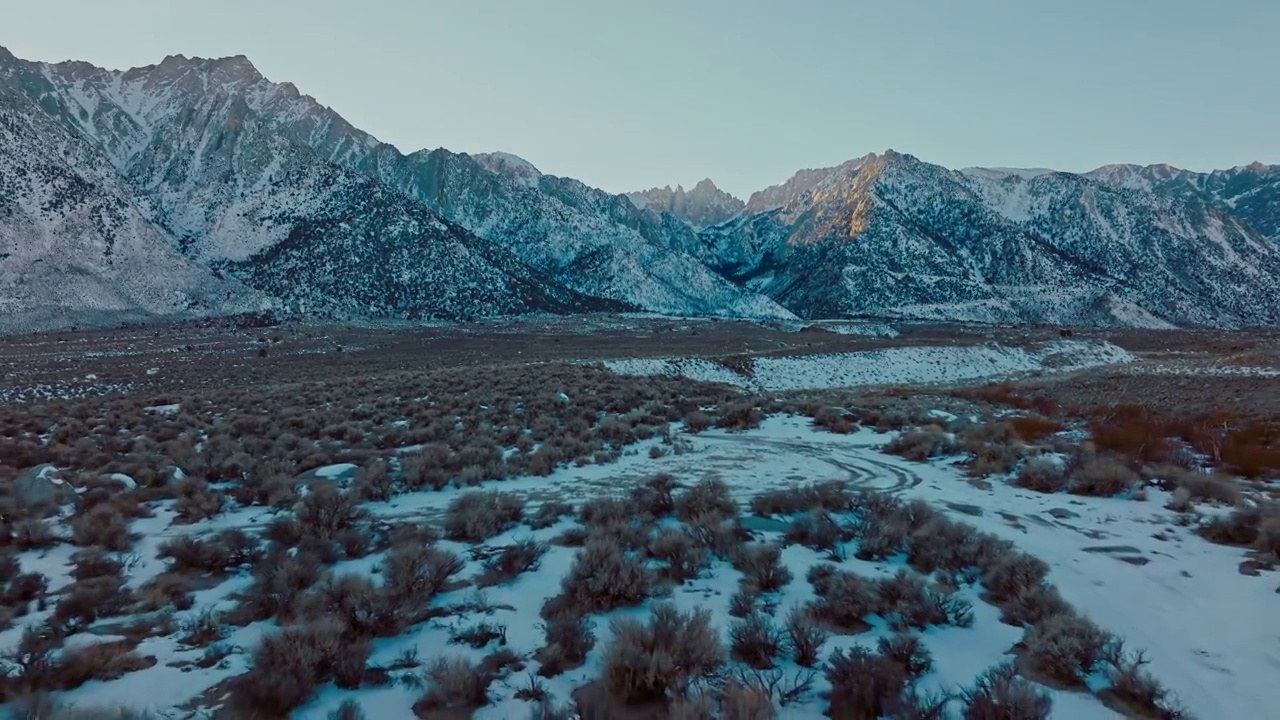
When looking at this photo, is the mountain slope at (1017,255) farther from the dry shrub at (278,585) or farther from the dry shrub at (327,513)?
the dry shrub at (278,585)

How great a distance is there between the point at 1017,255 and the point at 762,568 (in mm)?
175786

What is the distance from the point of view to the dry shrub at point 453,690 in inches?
170

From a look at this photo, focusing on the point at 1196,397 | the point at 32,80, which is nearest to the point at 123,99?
the point at 32,80

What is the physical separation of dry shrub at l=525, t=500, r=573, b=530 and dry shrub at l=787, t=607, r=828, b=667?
3.64 metres

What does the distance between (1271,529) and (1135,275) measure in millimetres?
187314

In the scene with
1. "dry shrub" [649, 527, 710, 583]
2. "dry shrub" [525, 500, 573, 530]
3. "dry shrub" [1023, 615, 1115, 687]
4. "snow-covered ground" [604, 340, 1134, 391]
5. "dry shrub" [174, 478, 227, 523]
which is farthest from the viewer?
"snow-covered ground" [604, 340, 1134, 391]

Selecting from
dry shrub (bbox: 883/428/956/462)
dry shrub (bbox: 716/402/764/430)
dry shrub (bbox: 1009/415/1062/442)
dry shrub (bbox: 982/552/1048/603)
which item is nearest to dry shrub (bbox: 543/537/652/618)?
dry shrub (bbox: 982/552/1048/603)

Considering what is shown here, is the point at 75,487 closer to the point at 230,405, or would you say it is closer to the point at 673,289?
the point at 230,405

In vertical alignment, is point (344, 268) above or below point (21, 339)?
above

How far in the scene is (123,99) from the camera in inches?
5497

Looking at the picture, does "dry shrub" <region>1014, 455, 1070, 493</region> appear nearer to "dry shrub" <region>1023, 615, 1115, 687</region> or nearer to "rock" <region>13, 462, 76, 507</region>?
"dry shrub" <region>1023, 615, 1115, 687</region>

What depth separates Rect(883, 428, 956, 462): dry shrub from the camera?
1201cm

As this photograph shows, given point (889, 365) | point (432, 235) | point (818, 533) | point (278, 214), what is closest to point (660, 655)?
point (818, 533)

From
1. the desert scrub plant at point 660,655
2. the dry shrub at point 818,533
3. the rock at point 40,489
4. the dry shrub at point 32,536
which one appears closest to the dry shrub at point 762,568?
the dry shrub at point 818,533
